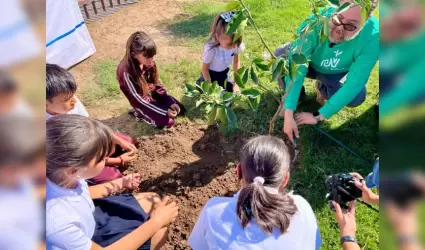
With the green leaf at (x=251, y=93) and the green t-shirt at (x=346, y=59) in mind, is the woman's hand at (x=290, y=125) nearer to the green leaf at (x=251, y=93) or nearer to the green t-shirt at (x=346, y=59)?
the green t-shirt at (x=346, y=59)

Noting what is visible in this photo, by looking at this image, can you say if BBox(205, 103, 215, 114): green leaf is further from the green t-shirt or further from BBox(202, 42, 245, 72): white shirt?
BBox(202, 42, 245, 72): white shirt

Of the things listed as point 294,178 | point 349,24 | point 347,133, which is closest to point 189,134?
point 294,178

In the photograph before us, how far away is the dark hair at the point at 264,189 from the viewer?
1.45 m

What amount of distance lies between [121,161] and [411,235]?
8.39 feet

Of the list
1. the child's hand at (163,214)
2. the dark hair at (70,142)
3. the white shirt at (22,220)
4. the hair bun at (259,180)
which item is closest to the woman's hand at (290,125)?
the child's hand at (163,214)

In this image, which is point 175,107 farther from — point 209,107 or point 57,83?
point 209,107

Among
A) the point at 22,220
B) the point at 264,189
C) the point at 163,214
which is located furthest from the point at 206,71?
the point at 22,220

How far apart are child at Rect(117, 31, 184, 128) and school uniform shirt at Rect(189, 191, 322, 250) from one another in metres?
1.52

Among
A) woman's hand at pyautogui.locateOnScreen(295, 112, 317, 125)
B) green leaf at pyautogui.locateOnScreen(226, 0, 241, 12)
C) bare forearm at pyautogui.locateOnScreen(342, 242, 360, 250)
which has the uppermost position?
green leaf at pyautogui.locateOnScreen(226, 0, 241, 12)

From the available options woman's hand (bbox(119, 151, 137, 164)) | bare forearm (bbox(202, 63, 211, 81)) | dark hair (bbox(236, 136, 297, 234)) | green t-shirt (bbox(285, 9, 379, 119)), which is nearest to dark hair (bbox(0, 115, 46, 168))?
dark hair (bbox(236, 136, 297, 234))

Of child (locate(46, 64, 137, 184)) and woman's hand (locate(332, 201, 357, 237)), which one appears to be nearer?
woman's hand (locate(332, 201, 357, 237))

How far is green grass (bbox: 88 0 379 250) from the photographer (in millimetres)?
2533

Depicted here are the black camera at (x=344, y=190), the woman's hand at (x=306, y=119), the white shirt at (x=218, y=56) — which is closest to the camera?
the black camera at (x=344, y=190)

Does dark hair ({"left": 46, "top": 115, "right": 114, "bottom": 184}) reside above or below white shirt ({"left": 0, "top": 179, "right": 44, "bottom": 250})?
below
